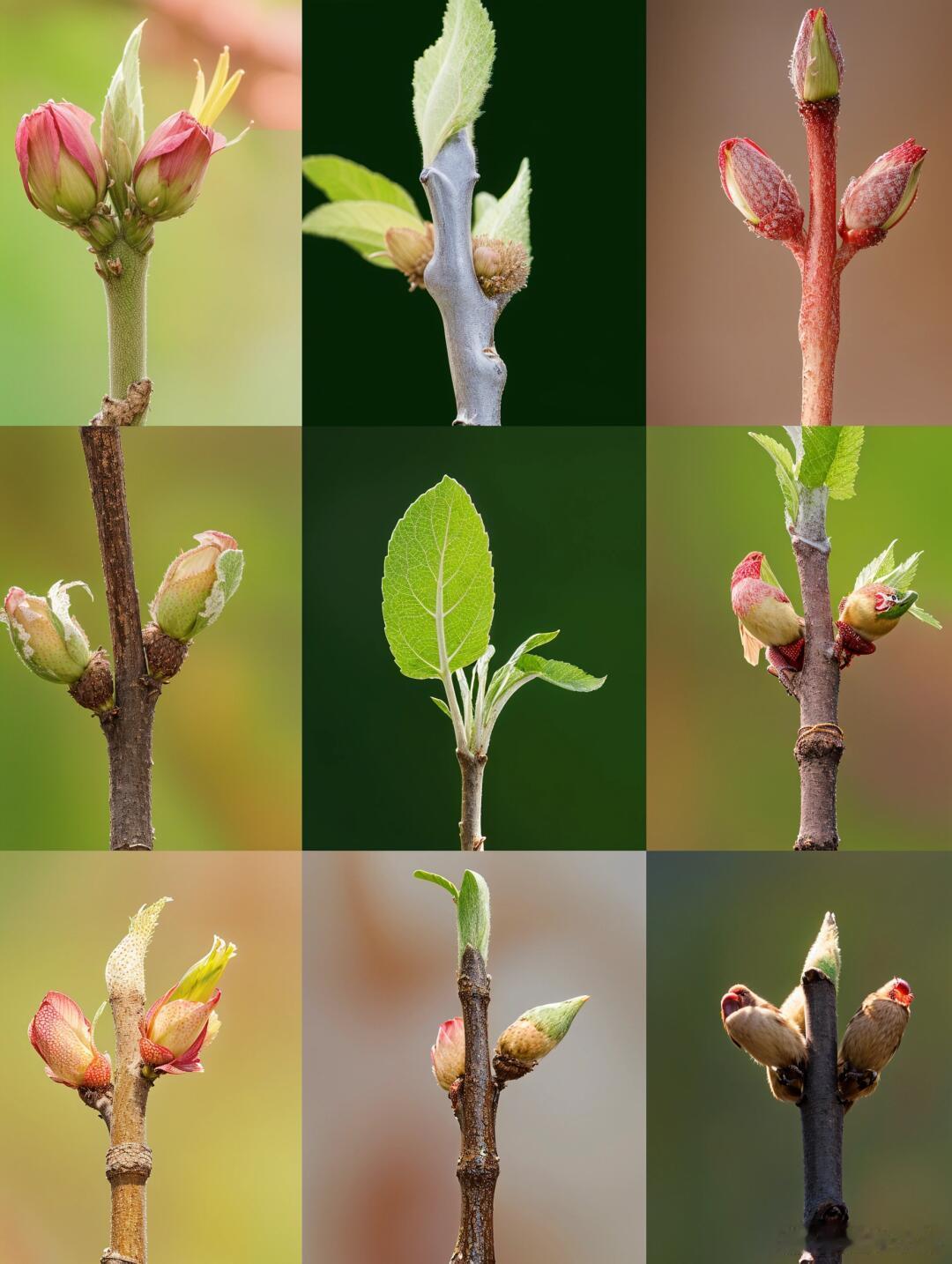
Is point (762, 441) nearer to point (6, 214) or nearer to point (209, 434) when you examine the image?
point (209, 434)

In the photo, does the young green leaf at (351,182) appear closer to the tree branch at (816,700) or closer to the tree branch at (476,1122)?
the tree branch at (816,700)

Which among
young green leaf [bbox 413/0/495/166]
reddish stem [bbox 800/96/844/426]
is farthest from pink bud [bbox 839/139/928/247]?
young green leaf [bbox 413/0/495/166]

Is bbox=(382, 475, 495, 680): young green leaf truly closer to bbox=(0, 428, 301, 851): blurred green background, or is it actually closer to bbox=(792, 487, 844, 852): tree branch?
bbox=(0, 428, 301, 851): blurred green background

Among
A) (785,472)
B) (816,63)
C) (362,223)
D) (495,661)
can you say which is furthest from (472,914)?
(816,63)

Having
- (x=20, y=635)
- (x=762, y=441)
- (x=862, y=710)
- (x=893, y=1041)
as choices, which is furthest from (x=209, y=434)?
(x=893, y=1041)

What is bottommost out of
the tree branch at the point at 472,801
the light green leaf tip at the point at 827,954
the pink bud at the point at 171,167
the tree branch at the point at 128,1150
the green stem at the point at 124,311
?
the tree branch at the point at 128,1150

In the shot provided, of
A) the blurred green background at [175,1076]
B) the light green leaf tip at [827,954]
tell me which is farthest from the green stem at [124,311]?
the light green leaf tip at [827,954]
